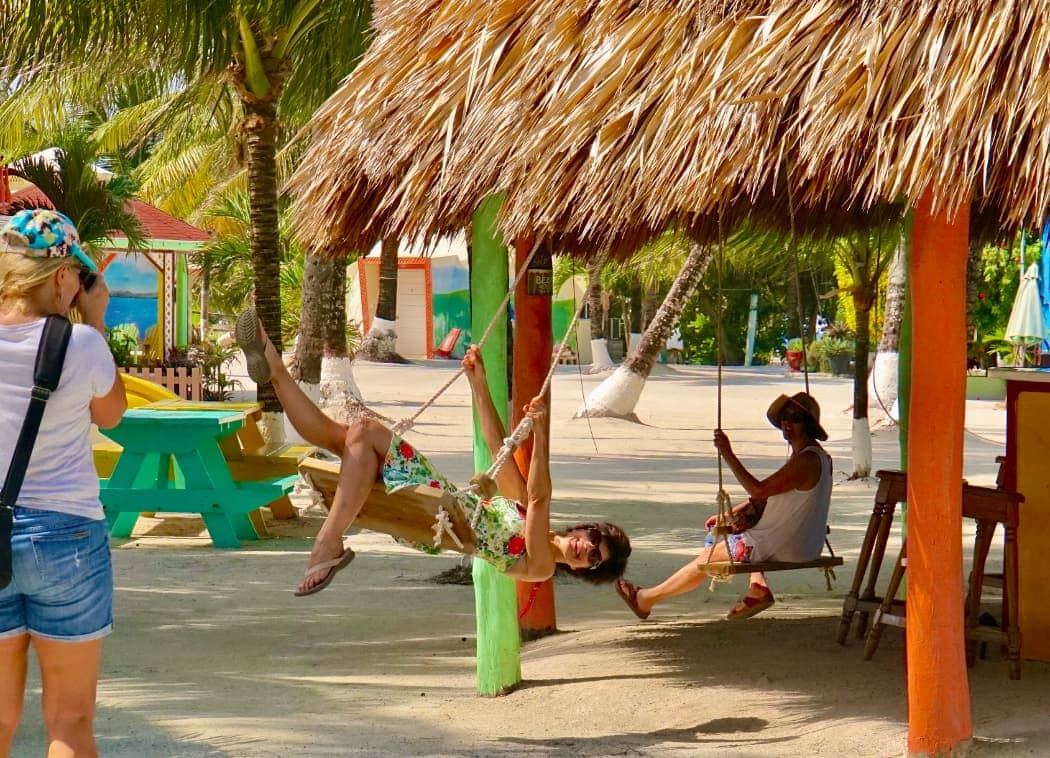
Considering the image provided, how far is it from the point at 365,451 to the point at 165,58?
7752 mm

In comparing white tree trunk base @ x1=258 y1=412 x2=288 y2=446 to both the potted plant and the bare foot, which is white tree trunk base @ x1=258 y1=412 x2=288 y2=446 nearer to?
the bare foot

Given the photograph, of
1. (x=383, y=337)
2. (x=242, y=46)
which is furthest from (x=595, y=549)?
(x=383, y=337)

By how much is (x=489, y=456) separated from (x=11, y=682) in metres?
2.62

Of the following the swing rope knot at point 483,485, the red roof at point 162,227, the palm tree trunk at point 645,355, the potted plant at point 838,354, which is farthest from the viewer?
the potted plant at point 838,354

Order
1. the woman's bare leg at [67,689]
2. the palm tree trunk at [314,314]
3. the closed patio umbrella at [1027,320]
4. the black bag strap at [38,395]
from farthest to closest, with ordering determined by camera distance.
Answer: the palm tree trunk at [314,314] < the closed patio umbrella at [1027,320] < the woman's bare leg at [67,689] < the black bag strap at [38,395]

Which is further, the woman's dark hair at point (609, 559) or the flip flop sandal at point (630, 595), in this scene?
the flip flop sandal at point (630, 595)

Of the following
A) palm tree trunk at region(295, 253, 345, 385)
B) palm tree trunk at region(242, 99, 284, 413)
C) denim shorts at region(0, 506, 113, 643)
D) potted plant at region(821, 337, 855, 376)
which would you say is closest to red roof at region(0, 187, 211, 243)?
palm tree trunk at region(295, 253, 345, 385)

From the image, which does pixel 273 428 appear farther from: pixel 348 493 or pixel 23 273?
pixel 23 273

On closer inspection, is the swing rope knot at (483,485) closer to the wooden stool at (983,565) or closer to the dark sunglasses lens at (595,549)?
the dark sunglasses lens at (595,549)

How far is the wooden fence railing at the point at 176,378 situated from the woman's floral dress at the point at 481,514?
13940mm

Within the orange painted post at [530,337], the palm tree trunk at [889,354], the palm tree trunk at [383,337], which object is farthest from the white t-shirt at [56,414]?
the palm tree trunk at [383,337]

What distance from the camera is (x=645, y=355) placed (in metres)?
18.7

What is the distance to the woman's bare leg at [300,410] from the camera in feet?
16.3

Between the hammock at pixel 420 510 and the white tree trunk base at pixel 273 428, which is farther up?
the hammock at pixel 420 510
